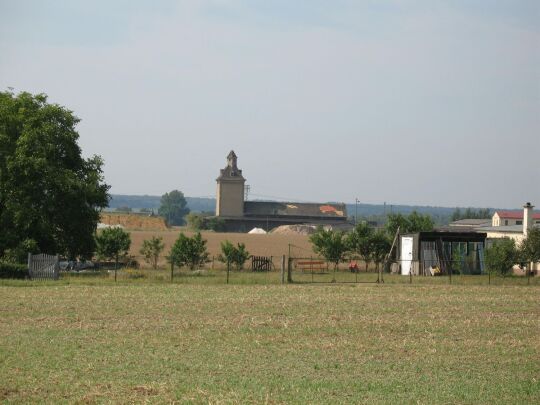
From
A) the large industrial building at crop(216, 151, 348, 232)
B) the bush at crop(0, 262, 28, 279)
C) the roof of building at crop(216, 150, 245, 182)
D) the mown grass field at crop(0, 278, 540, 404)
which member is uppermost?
the roof of building at crop(216, 150, 245, 182)

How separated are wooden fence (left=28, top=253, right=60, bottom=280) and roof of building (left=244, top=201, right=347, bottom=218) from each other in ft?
380

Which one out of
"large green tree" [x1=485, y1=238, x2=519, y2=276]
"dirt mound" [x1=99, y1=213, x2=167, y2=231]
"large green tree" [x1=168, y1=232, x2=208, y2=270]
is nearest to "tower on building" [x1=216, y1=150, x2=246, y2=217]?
"dirt mound" [x1=99, y1=213, x2=167, y2=231]

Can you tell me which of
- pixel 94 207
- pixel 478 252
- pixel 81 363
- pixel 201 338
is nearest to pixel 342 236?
pixel 478 252

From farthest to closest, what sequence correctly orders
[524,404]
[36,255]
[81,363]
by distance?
1. [36,255]
2. [81,363]
3. [524,404]

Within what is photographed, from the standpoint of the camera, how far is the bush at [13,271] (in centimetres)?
4291

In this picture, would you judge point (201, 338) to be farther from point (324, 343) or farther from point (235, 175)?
point (235, 175)

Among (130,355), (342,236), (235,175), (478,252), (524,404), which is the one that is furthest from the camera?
(235,175)

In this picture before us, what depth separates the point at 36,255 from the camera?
145 feet

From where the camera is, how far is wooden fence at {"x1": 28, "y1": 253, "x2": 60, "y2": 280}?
1711 inches

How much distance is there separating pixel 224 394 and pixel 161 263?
51290 mm

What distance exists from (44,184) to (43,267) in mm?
6075

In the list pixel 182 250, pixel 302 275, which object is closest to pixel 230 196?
pixel 182 250

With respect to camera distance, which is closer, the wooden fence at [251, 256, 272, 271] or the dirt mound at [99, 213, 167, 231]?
the wooden fence at [251, 256, 272, 271]

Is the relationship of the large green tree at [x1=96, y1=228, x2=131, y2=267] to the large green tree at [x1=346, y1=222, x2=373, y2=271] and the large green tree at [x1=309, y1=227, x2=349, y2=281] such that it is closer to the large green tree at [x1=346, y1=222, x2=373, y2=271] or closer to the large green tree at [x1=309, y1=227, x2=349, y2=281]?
the large green tree at [x1=309, y1=227, x2=349, y2=281]
